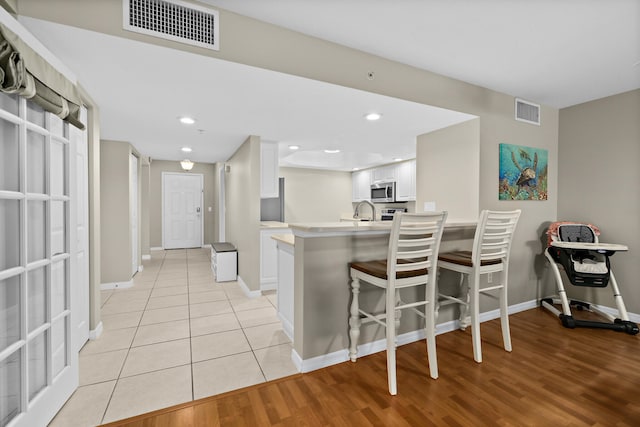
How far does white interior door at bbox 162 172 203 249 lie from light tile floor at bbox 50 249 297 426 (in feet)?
11.5

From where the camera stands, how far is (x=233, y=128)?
11.2 feet

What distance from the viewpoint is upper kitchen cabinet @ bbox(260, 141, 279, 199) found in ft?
13.1

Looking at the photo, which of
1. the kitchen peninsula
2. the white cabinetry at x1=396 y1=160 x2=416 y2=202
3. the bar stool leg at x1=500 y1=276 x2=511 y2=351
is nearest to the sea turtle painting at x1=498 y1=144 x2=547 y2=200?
the bar stool leg at x1=500 y1=276 x2=511 y2=351

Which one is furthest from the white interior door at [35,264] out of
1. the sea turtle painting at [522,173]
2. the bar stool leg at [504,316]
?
the sea turtle painting at [522,173]

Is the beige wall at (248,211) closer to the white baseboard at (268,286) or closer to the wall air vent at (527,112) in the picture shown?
the white baseboard at (268,286)

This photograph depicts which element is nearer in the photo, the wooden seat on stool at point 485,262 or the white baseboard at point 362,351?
the white baseboard at point 362,351

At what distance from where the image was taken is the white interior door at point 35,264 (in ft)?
4.28

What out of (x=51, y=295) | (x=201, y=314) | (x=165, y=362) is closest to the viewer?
(x=51, y=295)

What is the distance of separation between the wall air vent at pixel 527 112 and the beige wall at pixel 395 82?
8 centimetres

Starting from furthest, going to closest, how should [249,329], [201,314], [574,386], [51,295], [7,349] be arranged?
[201,314] → [249,329] → [574,386] → [51,295] → [7,349]

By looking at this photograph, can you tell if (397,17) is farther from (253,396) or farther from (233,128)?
(253,396)

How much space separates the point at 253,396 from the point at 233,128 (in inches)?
110

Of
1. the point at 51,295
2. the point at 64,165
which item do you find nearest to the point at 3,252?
the point at 51,295

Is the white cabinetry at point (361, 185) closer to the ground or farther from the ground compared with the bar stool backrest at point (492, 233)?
farther from the ground
